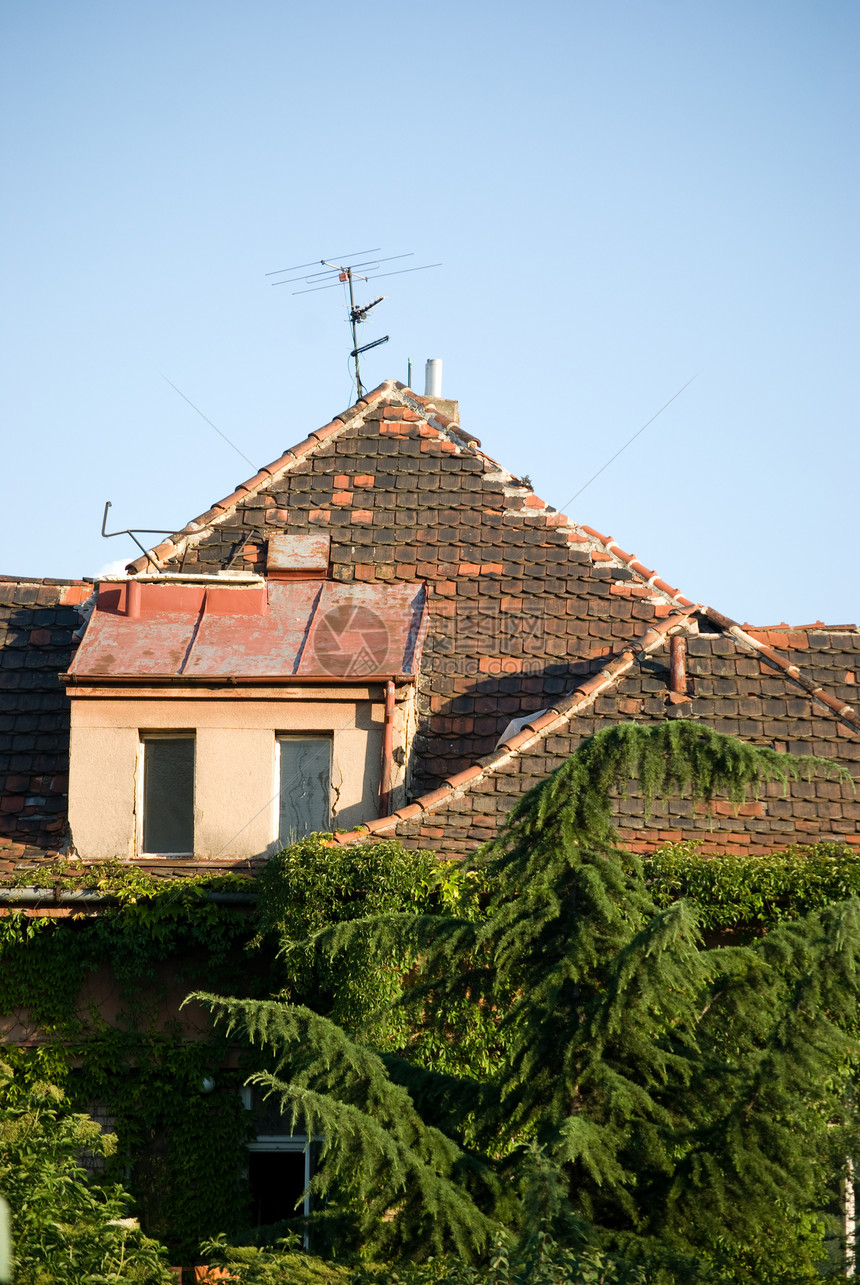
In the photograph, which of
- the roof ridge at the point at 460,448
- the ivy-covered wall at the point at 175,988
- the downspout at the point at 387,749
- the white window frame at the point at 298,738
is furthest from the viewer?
the roof ridge at the point at 460,448

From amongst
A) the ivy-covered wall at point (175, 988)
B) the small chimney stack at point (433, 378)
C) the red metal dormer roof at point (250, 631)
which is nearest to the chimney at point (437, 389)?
the small chimney stack at point (433, 378)

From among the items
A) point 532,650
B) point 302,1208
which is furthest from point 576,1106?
point 532,650

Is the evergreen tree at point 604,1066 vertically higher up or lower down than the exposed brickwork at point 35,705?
lower down

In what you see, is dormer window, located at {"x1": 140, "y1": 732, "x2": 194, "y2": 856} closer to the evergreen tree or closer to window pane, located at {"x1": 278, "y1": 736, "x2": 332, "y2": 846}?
window pane, located at {"x1": 278, "y1": 736, "x2": 332, "y2": 846}

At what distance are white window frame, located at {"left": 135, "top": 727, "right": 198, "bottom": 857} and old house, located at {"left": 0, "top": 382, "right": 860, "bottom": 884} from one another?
0.02 meters

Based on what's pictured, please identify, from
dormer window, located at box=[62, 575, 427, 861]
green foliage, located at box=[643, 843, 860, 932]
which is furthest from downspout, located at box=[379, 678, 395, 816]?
green foliage, located at box=[643, 843, 860, 932]

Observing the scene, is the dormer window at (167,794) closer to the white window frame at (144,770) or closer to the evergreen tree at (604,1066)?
the white window frame at (144,770)

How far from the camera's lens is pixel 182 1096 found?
10.3 meters

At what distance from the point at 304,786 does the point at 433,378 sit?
19.6 ft

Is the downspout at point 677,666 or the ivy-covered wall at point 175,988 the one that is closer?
the ivy-covered wall at point 175,988

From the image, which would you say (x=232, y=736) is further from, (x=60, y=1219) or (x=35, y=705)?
(x=60, y=1219)

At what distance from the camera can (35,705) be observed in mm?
12289

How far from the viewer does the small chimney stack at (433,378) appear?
15.6m

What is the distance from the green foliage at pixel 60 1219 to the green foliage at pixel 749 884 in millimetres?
3969
